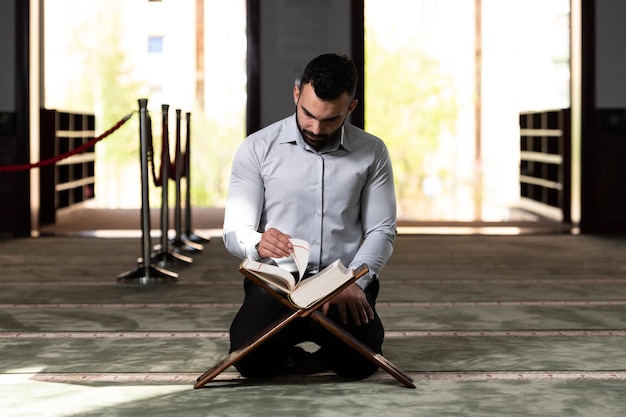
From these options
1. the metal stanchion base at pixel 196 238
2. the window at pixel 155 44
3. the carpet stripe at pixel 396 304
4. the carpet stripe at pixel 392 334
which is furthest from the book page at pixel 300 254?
the window at pixel 155 44

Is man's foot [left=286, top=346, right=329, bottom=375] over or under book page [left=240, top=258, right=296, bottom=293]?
under

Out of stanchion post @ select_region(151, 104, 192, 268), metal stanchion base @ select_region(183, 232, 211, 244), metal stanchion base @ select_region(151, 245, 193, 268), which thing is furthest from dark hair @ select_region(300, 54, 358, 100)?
metal stanchion base @ select_region(183, 232, 211, 244)

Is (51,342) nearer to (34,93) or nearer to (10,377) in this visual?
(10,377)

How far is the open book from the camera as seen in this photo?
9.88 ft

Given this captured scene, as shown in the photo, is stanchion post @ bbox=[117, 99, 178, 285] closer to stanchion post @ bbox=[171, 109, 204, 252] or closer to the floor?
the floor

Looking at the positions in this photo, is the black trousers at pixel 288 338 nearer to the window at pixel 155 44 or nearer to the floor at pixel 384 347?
the floor at pixel 384 347

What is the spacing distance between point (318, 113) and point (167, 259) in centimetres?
344

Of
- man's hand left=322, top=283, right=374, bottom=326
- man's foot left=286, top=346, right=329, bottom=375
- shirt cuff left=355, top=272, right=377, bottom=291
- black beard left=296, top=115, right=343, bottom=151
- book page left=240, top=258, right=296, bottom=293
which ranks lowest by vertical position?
man's foot left=286, top=346, right=329, bottom=375

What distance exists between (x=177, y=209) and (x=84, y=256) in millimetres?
649

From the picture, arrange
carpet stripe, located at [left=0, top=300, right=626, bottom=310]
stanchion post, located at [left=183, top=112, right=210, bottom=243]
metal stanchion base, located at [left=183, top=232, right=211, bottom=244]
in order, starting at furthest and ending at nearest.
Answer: metal stanchion base, located at [left=183, top=232, right=211, bottom=244] → stanchion post, located at [left=183, top=112, right=210, bottom=243] → carpet stripe, located at [left=0, top=300, right=626, bottom=310]

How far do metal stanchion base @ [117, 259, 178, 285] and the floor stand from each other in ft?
0.12

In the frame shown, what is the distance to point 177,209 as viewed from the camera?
284 inches

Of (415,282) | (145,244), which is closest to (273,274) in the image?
(415,282)

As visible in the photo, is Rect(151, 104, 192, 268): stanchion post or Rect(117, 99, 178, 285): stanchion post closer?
Rect(117, 99, 178, 285): stanchion post
